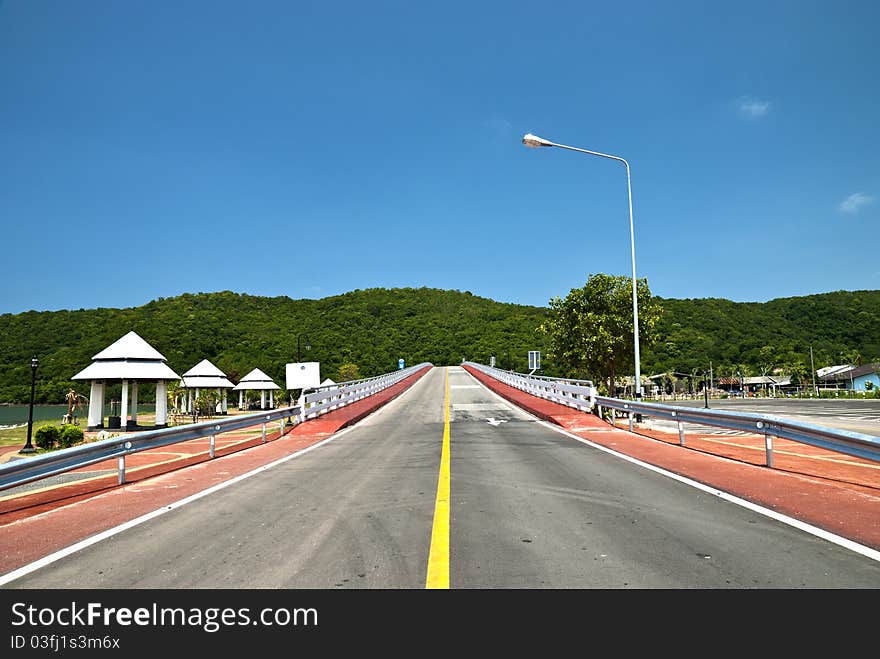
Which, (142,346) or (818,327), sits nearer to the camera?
(142,346)

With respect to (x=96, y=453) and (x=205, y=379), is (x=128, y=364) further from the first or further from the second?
(x=96, y=453)

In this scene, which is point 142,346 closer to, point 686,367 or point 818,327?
point 686,367

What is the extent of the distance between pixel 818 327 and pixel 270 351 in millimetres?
105755

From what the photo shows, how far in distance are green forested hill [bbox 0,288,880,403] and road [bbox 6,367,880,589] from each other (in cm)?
5964

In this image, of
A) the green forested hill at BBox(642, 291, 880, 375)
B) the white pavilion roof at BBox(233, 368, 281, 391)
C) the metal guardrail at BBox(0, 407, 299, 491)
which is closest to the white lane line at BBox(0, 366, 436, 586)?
the metal guardrail at BBox(0, 407, 299, 491)

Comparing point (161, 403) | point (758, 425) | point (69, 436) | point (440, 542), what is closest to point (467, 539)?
point (440, 542)

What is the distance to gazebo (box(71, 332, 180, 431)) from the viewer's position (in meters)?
29.1

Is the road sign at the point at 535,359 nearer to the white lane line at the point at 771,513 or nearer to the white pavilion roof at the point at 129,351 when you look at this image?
the white pavilion roof at the point at 129,351

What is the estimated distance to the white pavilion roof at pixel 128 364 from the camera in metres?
29.1

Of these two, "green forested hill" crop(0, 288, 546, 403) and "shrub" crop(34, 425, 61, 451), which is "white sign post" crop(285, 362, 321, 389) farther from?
"green forested hill" crop(0, 288, 546, 403)

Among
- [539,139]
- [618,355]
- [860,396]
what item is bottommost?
[860,396]

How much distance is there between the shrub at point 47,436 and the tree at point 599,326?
28.5 m

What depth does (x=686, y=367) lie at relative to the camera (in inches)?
4387

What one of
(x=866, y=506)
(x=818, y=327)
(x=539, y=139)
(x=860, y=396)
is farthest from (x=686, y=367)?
(x=866, y=506)
